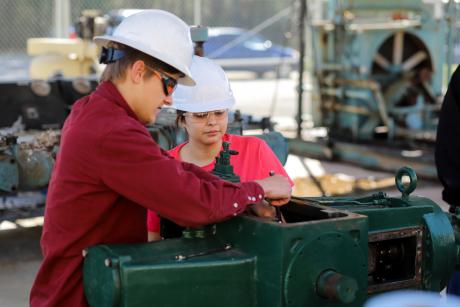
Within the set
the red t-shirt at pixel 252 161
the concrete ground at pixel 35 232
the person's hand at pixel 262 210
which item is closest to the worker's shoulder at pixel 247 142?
the red t-shirt at pixel 252 161

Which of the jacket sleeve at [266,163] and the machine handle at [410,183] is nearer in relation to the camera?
the machine handle at [410,183]

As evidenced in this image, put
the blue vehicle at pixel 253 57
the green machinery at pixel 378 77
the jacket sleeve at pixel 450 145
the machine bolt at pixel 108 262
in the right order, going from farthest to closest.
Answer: the blue vehicle at pixel 253 57, the green machinery at pixel 378 77, the jacket sleeve at pixel 450 145, the machine bolt at pixel 108 262

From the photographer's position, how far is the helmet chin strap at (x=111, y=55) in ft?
8.10

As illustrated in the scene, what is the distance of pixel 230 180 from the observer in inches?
105

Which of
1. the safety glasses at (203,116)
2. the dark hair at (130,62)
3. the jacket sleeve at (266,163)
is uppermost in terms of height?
the dark hair at (130,62)

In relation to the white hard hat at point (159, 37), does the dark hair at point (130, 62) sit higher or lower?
lower

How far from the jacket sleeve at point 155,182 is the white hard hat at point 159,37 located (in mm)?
241

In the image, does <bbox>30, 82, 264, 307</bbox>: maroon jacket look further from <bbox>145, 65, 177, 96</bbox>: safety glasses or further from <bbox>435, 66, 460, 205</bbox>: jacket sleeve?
<bbox>435, 66, 460, 205</bbox>: jacket sleeve

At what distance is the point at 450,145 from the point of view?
11.4 ft

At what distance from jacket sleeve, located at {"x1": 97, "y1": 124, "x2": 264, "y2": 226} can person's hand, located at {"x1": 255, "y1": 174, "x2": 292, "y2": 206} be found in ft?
0.52

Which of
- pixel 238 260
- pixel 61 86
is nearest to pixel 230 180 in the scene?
pixel 238 260

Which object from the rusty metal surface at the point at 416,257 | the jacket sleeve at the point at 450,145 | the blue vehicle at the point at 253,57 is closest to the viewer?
the rusty metal surface at the point at 416,257

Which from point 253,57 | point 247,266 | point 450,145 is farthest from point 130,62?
point 253,57

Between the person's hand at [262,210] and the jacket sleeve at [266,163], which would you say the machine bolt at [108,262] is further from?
the jacket sleeve at [266,163]
